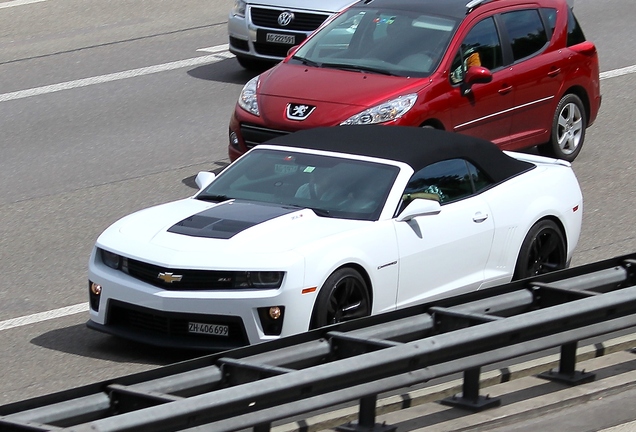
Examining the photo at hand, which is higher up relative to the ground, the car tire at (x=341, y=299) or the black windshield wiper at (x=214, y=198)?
the black windshield wiper at (x=214, y=198)

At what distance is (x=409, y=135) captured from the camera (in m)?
10.1

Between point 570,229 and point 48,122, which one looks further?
point 48,122

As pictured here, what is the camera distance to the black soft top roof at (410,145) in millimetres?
9734

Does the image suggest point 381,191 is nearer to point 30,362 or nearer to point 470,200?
point 470,200

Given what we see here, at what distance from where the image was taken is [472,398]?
7465 millimetres

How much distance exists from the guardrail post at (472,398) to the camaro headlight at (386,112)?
5.12 m

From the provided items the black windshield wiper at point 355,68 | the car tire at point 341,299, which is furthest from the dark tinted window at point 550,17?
the car tire at point 341,299

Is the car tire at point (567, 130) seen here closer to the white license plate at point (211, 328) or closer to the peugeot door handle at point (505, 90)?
the peugeot door handle at point (505, 90)

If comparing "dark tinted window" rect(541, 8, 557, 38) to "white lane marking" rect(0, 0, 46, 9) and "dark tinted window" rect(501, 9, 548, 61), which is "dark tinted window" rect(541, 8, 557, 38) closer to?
"dark tinted window" rect(501, 9, 548, 61)

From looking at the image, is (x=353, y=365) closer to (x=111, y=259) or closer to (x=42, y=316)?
(x=111, y=259)

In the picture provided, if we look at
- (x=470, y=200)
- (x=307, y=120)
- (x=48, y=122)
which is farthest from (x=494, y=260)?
(x=48, y=122)

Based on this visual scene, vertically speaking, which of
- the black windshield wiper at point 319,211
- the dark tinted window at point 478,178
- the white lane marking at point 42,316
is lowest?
the white lane marking at point 42,316

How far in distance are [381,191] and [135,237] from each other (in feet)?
5.47

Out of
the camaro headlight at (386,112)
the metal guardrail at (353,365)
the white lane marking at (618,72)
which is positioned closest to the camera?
the metal guardrail at (353,365)
